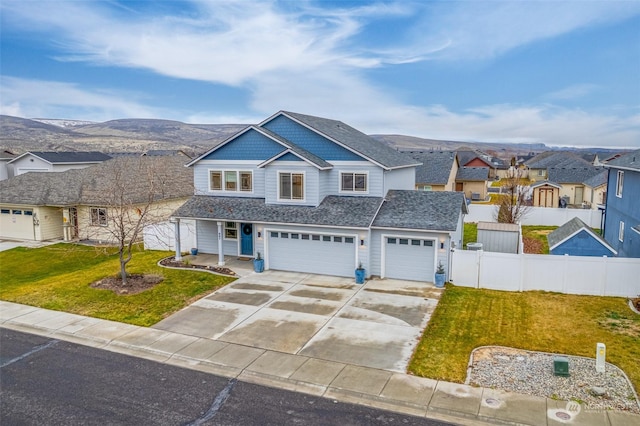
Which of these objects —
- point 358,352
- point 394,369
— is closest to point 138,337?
point 358,352

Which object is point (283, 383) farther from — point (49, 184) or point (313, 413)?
point (49, 184)

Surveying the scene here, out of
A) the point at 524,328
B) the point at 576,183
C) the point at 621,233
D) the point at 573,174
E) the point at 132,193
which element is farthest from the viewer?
the point at 573,174

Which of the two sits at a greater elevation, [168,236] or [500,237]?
[500,237]

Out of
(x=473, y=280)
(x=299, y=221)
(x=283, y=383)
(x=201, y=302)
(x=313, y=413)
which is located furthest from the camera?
(x=299, y=221)

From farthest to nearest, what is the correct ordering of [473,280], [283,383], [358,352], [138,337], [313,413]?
1. [473,280]
2. [138,337]
3. [358,352]
4. [283,383]
5. [313,413]

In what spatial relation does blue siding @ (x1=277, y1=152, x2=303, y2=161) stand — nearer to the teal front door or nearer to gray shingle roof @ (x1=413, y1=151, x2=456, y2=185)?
the teal front door

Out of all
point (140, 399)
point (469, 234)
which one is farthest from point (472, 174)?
point (140, 399)

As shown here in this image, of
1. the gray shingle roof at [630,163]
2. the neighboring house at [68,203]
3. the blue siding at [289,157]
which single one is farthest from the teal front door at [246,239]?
the gray shingle roof at [630,163]

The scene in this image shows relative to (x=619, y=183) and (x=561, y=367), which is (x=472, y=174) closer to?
(x=619, y=183)
